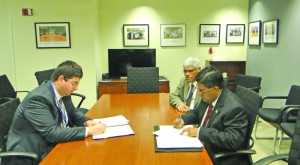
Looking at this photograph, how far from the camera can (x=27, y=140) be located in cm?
187

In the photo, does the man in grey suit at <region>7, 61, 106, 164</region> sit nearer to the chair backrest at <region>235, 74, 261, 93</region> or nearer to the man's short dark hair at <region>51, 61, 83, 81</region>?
the man's short dark hair at <region>51, 61, 83, 81</region>

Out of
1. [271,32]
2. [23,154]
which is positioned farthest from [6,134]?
[271,32]

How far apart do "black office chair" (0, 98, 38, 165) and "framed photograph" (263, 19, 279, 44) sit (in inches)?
150

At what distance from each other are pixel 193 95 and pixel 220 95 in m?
0.91

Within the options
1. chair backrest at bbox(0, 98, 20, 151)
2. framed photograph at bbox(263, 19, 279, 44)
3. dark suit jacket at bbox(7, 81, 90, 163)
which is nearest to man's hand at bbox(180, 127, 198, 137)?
dark suit jacket at bbox(7, 81, 90, 163)

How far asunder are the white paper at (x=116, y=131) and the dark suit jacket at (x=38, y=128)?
0.46 ft

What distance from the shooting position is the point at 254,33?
513cm

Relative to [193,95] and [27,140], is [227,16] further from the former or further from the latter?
[27,140]

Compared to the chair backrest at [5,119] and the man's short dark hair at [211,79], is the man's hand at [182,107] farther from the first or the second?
the chair backrest at [5,119]

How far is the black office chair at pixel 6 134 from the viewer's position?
1745 millimetres

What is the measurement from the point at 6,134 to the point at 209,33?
4.43 m

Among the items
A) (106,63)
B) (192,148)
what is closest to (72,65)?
(192,148)

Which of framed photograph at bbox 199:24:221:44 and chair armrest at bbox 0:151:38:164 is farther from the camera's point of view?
framed photograph at bbox 199:24:221:44

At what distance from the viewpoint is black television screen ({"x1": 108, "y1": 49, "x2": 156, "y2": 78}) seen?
5434 mm
